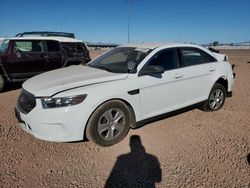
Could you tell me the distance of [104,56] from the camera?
16.8ft

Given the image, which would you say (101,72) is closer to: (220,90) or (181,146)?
(181,146)

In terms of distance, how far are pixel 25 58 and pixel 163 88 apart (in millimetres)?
5562

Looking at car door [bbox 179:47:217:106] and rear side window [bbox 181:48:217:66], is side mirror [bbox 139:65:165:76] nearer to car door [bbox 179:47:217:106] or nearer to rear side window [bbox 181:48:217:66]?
car door [bbox 179:47:217:106]

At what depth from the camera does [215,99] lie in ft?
17.6

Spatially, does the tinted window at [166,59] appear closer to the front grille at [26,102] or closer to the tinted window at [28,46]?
the front grille at [26,102]

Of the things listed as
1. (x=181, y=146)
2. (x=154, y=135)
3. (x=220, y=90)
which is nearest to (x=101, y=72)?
(x=154, y=135)

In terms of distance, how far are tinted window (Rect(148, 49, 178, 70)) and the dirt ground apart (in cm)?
117

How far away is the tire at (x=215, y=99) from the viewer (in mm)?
5203

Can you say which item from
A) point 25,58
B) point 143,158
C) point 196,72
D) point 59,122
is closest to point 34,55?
point 25,58

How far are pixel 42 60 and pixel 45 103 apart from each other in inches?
210

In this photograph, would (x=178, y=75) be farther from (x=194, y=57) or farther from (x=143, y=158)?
(x=143, y=158)

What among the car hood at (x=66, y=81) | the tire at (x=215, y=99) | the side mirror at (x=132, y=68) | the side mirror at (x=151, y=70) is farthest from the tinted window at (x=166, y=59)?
the tire at (x=215, y=99)

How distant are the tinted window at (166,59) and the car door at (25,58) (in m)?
5.24

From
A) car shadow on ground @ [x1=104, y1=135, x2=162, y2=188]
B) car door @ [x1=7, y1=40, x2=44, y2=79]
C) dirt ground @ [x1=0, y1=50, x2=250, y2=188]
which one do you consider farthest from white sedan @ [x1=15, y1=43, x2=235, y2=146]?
car door @ [x1=7, y1=40, x2=44, y2=79]
